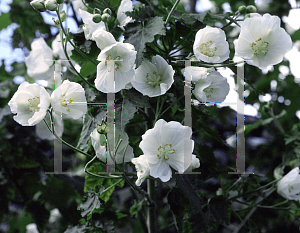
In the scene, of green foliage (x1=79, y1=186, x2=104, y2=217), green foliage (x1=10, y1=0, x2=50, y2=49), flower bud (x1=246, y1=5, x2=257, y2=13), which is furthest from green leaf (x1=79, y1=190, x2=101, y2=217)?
green foliage (x1=10, y1=0, x2=50, y2=49)

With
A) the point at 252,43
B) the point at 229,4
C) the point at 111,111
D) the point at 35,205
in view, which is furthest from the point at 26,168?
the point at 229,4

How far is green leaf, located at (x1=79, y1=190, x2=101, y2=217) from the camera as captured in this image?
676mm

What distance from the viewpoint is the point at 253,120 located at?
63.9 inches

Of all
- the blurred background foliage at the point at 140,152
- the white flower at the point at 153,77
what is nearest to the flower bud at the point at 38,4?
the blurred background foliage at the point at 140,152

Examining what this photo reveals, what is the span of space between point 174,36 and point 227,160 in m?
0.89

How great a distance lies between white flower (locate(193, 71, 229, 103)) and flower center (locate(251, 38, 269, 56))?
0.10 meters

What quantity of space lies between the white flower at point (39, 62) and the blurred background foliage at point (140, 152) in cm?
8

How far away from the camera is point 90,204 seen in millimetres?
692

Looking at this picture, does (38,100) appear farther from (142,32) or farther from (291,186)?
(291,186)

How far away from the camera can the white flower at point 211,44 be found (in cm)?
66

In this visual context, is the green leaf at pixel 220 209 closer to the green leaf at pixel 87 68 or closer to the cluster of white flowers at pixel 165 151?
the cluster of white flowers at pixel 165 151

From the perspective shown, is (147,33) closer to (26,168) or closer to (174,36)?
(174,36)

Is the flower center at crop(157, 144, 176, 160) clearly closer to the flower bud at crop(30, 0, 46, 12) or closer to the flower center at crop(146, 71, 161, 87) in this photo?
the flower center at crop(146, 71, 161, 87)

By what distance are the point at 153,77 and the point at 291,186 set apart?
1.69 ft
